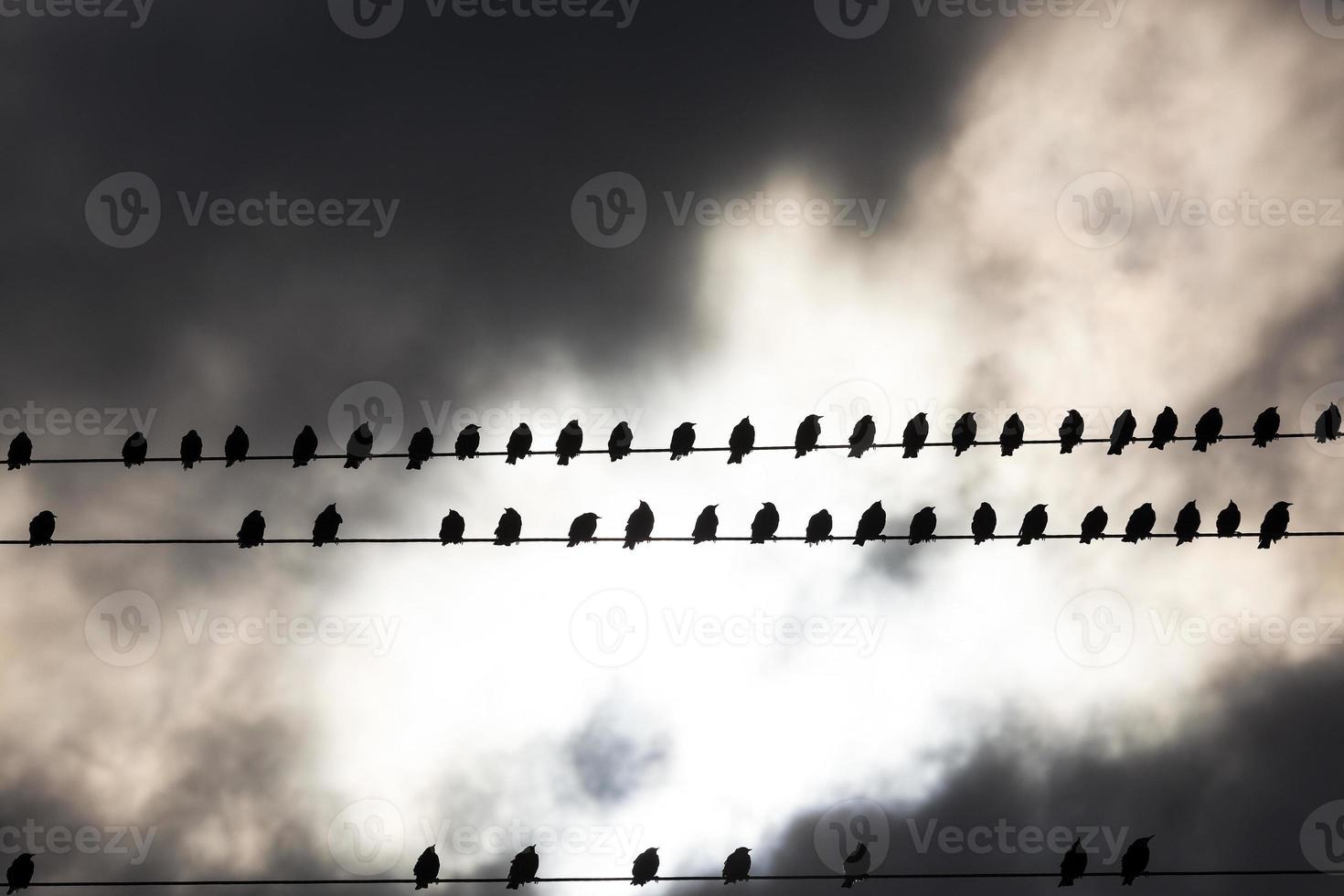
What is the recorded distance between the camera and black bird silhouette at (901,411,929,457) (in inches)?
784

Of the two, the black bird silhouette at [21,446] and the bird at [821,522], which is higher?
the black bird silhouette at [21,446]

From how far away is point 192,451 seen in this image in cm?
2214

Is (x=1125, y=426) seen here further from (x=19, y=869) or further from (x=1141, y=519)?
(x=19, y=869)

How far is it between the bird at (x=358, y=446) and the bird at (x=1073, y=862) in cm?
1524

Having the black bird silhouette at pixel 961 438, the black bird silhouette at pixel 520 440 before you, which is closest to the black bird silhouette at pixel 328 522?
the black bird silhouette at pixel 520 440

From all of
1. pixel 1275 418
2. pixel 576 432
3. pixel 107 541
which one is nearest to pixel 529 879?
pixel 576 432

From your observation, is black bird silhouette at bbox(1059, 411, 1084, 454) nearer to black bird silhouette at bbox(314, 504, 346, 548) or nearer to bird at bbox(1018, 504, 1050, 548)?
bird at bbox(1018, 504, 1050, 548)

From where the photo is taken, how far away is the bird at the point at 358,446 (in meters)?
17.7

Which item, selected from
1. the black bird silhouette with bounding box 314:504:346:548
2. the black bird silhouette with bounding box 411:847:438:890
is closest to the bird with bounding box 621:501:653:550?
the black bird silhouette with bounding box 314:504:346:548

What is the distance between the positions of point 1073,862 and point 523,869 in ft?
36.2

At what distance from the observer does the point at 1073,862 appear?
67.1 ft

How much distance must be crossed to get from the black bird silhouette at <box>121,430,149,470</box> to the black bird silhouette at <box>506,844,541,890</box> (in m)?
10.8

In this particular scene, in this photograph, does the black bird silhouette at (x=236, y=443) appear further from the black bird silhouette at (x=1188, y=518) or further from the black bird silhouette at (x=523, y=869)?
the black bird silhouette at (x=1188, y=518)

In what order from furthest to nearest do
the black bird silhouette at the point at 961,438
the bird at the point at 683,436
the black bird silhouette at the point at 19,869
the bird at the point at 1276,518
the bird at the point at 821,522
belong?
→ the black bird silhouette at the point at 19,869 → the bird at the point at 821,522 → the bird at the point at 683,436 → the bird at the point at 1276,518 → the black bird silhouette at the point at 961,438
